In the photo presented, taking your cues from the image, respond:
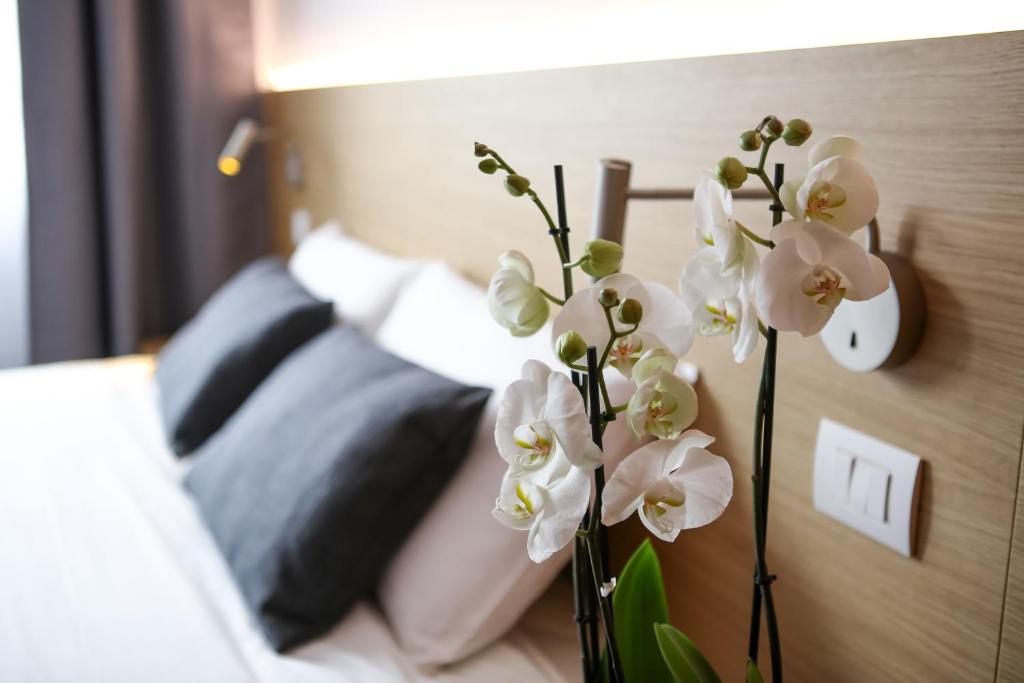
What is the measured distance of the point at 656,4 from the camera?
1341mm

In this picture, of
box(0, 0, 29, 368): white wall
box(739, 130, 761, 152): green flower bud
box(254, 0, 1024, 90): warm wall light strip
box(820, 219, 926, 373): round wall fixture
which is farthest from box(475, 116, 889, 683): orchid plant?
box(0, 0, 29, 368): white wall

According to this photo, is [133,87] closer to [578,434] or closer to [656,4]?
[656,4]

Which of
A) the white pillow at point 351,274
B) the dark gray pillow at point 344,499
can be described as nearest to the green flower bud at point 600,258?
the dark gray pillow at point 344,499

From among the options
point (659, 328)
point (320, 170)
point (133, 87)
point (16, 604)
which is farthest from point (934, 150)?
point (133, 87)

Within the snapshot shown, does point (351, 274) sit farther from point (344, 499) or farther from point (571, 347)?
point (571, 347)

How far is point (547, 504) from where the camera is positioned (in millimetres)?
657

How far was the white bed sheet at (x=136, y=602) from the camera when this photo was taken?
119cm

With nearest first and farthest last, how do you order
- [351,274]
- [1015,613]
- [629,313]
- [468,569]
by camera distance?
[629,313], [1015,613], [468,569], [351,274]

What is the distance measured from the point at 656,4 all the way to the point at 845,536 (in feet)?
2.62

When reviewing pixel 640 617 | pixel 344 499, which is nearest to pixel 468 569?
pixel 344 499

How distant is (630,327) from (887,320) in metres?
0.38

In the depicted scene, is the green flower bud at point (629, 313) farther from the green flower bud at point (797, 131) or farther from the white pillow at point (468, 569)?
the white pillow at point (468, 569)

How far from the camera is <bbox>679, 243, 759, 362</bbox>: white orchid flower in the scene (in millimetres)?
699

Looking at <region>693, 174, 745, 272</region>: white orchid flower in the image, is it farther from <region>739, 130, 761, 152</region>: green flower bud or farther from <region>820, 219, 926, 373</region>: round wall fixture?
<region>820, 219, 926, 373</region>: round wall fixture
